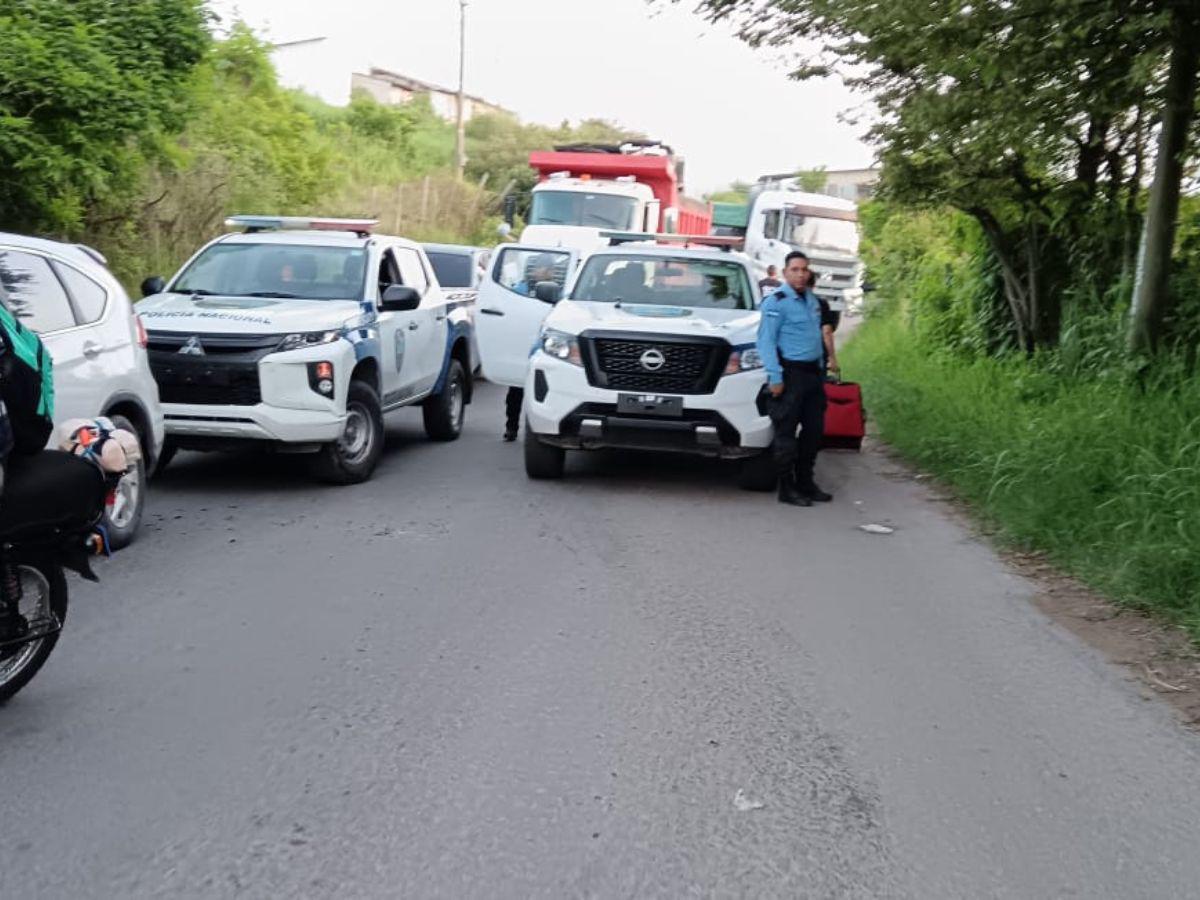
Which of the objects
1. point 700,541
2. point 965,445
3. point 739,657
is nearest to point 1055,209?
point 965,445

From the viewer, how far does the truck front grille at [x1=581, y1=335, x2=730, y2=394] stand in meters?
10.1

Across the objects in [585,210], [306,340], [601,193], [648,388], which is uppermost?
[601,193]

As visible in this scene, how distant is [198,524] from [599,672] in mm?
3897

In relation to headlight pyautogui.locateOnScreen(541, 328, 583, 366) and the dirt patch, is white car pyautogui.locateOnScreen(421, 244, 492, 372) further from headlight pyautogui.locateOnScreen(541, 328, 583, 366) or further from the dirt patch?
the dirt patch

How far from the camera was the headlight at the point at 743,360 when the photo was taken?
1016 cm

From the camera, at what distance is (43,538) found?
496cm

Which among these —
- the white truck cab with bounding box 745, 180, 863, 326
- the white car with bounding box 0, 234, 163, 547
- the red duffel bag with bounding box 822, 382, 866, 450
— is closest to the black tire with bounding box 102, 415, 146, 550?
the white car with bounding box 0, 234, 163, 547

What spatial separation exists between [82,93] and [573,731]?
10097 millimetres

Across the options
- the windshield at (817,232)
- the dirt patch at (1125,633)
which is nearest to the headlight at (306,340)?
the dirt patch at (1125,633)

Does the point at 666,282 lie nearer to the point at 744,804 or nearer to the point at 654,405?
the point at 654,405

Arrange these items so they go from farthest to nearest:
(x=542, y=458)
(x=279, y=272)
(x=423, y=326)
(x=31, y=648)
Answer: (x=423, y=326) → (x=279, y=272) → (x=542, y=458) → (x=31, y=648)

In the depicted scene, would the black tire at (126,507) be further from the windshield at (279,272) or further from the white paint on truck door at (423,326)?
the white paint on truck door at (423,326)

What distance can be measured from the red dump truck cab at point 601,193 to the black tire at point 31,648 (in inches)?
681

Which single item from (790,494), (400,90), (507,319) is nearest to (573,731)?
(790,494)
